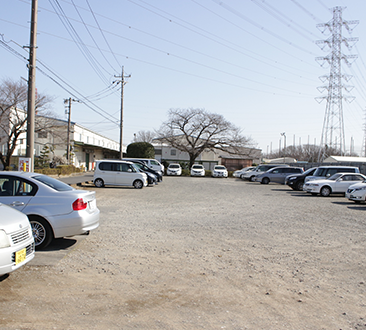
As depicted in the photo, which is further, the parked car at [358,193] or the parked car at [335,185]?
the parked car at [335,185]

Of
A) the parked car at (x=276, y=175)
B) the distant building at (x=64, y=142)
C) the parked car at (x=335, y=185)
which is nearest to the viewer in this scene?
the parked car at (x=335, y=185)

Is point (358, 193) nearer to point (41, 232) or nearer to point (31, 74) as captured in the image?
point (41, 232)

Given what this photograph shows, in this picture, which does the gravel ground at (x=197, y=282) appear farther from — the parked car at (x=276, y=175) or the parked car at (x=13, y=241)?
the parked car at (x=276, y=175)

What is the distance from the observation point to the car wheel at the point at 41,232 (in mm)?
7043

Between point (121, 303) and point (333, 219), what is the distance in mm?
9343

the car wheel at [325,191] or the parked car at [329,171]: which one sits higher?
the parked car at [329,171]

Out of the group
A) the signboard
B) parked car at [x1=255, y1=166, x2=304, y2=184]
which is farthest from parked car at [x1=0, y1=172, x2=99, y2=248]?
parked car at [x1=255, y1=166, x2=304, y2=184]

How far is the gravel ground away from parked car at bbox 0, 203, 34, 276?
415 millimetres

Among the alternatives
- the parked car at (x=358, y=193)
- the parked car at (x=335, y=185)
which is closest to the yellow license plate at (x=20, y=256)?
the parked car at (x=358, y=193)

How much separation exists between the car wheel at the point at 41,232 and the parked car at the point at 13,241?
1.56 metres

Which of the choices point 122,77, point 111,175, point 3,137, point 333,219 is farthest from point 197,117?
point 333,219

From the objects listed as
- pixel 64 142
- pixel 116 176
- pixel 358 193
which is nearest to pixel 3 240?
pixel 358 193

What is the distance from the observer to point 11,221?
5098 millimetres

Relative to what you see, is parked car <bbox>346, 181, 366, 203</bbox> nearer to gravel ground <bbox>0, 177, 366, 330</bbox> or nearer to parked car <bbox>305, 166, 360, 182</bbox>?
parked car <bbox>305, 166, 360, 182</bbox>
